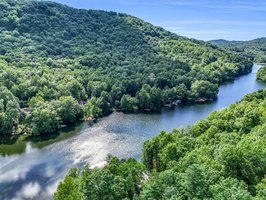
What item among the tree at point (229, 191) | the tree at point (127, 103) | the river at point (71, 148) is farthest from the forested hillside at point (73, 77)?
the tree at point (229, 191)

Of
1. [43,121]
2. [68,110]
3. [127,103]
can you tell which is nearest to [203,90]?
[127,103]

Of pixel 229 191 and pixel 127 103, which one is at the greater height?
pixel 229 191

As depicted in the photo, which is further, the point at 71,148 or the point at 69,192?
the point at 71,148

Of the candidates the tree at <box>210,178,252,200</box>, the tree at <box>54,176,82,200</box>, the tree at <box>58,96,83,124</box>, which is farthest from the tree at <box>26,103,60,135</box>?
the tree at <box>210,178,252,200</box>

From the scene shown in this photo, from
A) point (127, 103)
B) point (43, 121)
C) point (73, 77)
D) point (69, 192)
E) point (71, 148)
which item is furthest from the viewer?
point (73, 77)

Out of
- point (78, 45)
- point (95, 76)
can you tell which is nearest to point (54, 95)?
point (95, 76)

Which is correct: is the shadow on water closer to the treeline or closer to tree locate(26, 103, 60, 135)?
tree locate(26, 103, 60, 135)

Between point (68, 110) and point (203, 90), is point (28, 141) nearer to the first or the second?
point (68, 110)
